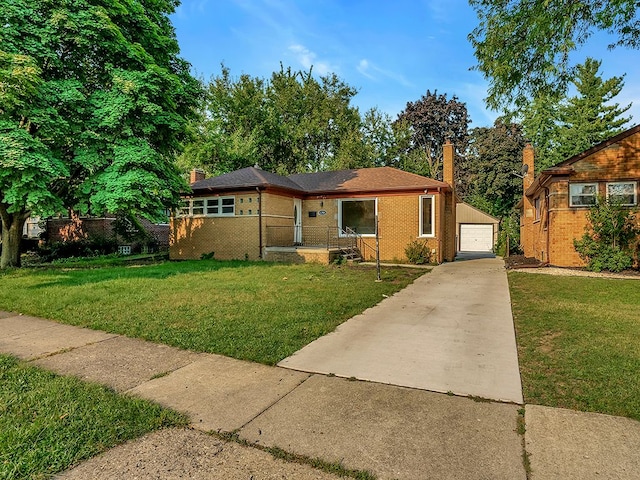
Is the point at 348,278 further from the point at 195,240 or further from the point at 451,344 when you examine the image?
the point at 195,240

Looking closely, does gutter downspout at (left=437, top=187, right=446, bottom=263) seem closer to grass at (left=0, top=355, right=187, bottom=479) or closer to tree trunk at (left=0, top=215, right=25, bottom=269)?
grass at (left=0, top=355, right=187, bottom=479)

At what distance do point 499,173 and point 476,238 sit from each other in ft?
24.9

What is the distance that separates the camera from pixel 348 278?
1099 centimetres

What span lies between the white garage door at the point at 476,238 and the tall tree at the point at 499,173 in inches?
186

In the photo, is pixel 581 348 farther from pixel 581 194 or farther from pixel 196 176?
pixel 196 176

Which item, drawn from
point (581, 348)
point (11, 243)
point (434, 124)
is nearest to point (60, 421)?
point (581, 348)

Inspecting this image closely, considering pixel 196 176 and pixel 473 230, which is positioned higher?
pixel 196 176

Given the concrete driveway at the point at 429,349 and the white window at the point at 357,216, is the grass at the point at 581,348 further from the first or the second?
A: the white window at the point at 357,216

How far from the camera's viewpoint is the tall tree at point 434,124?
45031mm

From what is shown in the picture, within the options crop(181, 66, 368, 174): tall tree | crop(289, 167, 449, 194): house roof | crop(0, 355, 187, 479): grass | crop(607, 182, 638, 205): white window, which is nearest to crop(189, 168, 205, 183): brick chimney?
crop(289, 167, 449, 194): house roof

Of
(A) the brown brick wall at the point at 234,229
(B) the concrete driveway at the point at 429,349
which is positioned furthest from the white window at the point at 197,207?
(B) the concrete driveway at the point at 429,349

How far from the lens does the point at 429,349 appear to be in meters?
4.88

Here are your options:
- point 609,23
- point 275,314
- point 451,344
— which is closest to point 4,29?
point 275,314

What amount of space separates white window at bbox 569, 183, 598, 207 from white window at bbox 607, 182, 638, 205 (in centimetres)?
49
